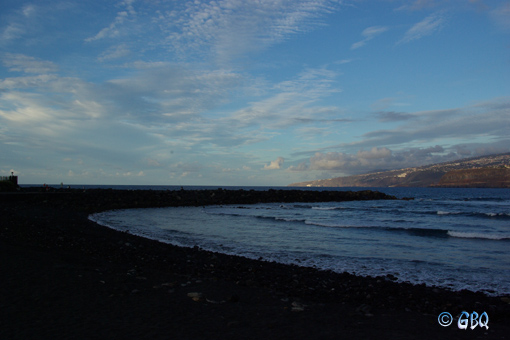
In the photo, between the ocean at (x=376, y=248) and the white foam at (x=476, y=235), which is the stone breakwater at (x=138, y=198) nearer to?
the ocean at (x=376, y=248)

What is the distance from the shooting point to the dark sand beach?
18.5ft

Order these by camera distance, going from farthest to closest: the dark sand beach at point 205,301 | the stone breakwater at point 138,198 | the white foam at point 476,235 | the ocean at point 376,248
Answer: the stone breakwater at point 138,198, the white foam at point 476,235, the ocean at point 376,248, the dark sand beach at point 205,301

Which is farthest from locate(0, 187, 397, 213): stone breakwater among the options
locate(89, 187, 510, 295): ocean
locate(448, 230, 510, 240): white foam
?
locate(448, 230, 510, 240): white foam

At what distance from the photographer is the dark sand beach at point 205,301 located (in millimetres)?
5637

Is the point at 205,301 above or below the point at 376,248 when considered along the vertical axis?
above

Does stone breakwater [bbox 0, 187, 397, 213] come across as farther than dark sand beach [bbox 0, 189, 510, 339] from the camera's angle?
Yes

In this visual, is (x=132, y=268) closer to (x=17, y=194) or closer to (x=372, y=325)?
(x=372, y=325)

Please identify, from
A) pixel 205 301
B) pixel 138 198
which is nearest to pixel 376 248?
pixel 205 301

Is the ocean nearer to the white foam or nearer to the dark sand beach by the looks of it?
the white foam

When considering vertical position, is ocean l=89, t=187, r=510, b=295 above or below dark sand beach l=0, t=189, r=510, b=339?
below

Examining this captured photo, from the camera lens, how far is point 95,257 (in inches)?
432

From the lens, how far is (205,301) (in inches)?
286

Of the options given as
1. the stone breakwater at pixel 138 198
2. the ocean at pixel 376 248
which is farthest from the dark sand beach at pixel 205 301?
the stone breakwater at pixel 138 198

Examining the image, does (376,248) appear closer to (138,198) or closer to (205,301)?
(205,301)
